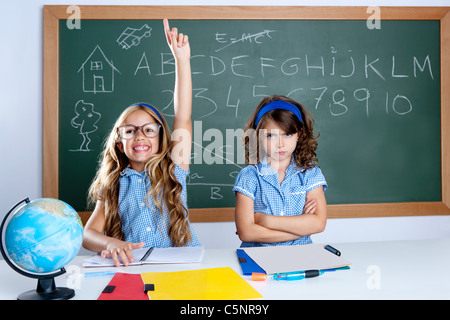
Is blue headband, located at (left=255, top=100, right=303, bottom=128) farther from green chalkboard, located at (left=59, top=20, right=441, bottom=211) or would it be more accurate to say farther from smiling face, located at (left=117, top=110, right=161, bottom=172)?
green chalkboard, located at (left=59, top=20, right=441, bottom=211)

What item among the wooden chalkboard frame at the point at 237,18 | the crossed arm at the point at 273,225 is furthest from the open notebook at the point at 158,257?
the wooden chalkboard frame at the point at 237,18

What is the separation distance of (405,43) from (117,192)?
7.42 feet

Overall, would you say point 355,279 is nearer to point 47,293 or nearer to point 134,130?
point 47,293

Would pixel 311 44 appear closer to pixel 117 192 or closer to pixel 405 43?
pixel 405 43

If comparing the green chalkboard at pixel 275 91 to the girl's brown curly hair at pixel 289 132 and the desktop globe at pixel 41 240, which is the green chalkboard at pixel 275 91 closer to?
the girl's brown curly hair at pixel 289 132

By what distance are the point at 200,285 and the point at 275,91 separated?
1918 millimetres

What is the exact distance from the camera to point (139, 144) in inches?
65.1

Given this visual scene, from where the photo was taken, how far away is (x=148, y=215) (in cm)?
163

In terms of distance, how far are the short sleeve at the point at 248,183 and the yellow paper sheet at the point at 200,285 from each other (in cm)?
68

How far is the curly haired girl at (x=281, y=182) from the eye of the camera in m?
1.66

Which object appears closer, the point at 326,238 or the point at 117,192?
the point at 117,192

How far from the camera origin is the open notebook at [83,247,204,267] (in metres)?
1.15

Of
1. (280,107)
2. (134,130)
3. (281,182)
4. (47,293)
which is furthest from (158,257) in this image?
(280,107)
